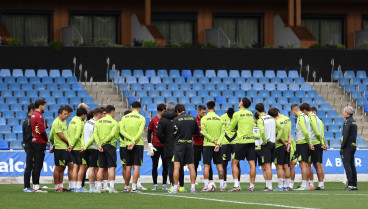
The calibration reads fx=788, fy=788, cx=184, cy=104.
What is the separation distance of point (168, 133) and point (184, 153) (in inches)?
45.2

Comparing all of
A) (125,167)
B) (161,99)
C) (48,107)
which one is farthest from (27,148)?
(161,99)

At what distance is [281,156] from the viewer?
18250 millimetres

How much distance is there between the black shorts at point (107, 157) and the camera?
54.6 ft

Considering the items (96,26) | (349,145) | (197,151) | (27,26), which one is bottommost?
(197,151)

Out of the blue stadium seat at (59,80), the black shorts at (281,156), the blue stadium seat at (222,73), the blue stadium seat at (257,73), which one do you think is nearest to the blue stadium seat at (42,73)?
the blue stadium seat at (59,80)

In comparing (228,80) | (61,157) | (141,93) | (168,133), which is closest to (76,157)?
(61,157)

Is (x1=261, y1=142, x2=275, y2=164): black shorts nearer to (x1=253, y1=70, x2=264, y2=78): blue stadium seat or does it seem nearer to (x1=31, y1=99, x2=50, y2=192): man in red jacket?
(x1=31, y1=99, x2=50, y2=192): man in red jacket

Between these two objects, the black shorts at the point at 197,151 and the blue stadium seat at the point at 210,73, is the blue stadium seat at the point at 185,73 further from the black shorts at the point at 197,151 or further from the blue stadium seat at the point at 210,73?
the black shorts at the point at 197,151

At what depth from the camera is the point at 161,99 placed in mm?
29453

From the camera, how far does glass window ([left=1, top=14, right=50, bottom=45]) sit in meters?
36.9

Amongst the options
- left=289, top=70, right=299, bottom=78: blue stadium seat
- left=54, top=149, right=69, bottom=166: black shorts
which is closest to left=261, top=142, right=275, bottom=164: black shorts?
left=54, top=149, right=69, bottom=166: black shorts

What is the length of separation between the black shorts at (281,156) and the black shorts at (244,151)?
0.75 meters

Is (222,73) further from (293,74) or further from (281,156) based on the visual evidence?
(281,156)

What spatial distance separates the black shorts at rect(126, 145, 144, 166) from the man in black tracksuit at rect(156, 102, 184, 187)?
2.83 ft
